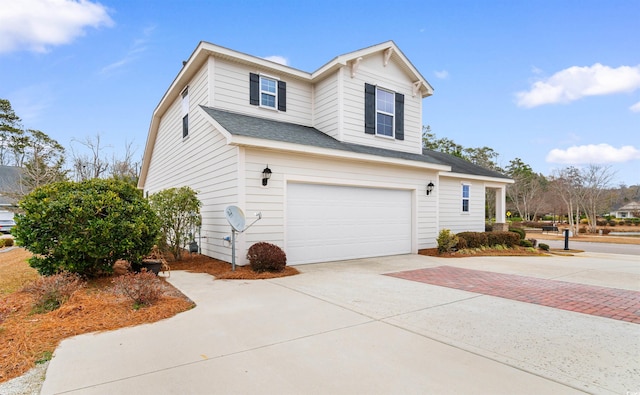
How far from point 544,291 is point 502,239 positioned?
7974 millimetres

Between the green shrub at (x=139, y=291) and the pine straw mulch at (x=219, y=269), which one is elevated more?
the green shrub at (x=139, y=291)

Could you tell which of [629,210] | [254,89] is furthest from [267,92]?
[629,210]

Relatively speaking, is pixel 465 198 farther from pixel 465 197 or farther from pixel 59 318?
pixel 59 318

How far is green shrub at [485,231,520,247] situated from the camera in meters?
12.8

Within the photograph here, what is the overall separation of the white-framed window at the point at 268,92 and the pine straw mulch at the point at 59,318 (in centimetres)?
662

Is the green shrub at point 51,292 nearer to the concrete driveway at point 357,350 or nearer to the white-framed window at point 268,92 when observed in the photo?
the concrete driveway at point 357,350

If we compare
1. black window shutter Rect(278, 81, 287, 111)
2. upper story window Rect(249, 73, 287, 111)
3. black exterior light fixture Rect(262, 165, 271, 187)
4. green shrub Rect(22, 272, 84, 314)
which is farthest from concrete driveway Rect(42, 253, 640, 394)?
black window shutter Rect(278, 81, 287, 111)

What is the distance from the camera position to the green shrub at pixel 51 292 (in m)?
4.58

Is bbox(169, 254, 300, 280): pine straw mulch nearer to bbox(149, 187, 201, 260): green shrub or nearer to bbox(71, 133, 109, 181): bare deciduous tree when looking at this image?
bbox(149, 187, 201, 260): green shrub

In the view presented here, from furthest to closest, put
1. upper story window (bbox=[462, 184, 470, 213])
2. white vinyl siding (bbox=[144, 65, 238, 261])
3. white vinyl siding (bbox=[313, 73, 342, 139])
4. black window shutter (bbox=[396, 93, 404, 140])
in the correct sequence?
1. upper story window (bbox=[462, 184, 470, 213])
2. black window shutter (bbox=[396, 93, 404, 140])
3. white vinyl siding (bbox=[313, 73, 342, 139])
4. white vinyl siding (bbox=[144, 65, 238, 261])

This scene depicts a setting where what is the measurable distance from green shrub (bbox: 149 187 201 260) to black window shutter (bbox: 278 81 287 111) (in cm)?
406

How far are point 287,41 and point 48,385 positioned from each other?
604 inches

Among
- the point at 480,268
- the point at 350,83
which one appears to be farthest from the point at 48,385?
the point at 350,83

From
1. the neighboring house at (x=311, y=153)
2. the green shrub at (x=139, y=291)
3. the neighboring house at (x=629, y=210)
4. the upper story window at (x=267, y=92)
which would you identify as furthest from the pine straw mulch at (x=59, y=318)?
the neighboring house at (x=629, y=210)
